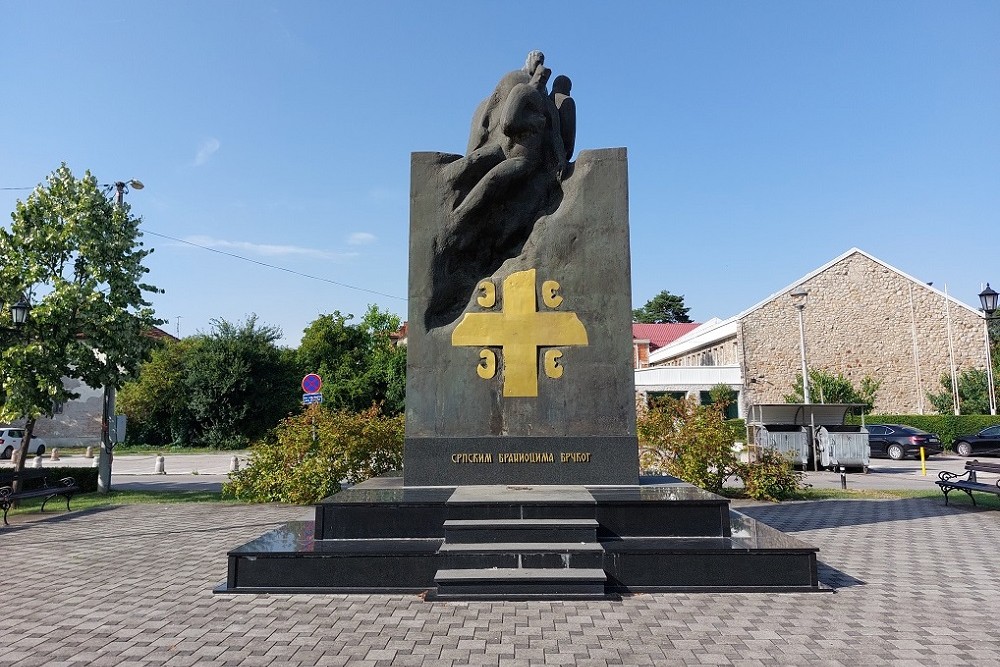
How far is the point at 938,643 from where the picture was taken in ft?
14.9

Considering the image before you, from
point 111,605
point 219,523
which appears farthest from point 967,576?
point 219,523

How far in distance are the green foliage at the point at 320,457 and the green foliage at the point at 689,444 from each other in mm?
5268

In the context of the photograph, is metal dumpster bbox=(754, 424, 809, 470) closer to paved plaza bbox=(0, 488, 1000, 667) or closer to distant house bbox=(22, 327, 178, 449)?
paved plaza bbox=(0, 488, 1000, 667)

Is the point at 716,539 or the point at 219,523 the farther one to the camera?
the point at 219,523

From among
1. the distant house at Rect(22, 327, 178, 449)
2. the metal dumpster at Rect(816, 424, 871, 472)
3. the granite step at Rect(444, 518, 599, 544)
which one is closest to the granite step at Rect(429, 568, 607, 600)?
the granite step at Rect(444, 518, 599, 544)

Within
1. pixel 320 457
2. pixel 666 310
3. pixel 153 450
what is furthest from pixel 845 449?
pixel 666 310

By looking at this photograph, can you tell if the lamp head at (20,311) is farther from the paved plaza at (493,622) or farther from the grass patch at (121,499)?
the paved plaza at (493,622)

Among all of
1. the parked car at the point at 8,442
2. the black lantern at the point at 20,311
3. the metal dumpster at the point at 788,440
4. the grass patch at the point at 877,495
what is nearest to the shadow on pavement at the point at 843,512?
the grass patch at the point at 877,495

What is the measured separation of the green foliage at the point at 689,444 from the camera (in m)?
12.8

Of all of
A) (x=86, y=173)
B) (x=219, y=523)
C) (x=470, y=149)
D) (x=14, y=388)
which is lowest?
(x=219, y=523)

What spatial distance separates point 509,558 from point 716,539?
2.14 m

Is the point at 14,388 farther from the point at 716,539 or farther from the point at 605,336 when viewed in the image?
the point at 716,539

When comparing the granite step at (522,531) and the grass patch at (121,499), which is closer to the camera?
the granite step at (522,531)

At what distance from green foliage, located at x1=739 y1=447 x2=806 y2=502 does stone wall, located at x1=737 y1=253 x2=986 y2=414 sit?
24536mm
